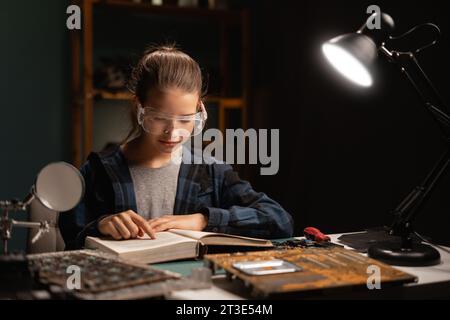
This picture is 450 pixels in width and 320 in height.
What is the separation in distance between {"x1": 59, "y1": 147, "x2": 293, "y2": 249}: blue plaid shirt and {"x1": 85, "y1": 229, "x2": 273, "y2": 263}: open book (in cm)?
19

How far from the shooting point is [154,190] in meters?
1.95

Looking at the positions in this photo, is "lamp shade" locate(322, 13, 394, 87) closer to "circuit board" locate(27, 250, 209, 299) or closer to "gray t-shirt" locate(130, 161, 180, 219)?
"circuit board" locate(27, 250, 209, 299)

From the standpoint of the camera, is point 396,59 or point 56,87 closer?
point 396,59

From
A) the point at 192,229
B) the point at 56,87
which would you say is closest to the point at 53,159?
the point at 56,87

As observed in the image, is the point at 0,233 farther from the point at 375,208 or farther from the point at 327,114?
the point at 327,114

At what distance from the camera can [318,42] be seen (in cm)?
342

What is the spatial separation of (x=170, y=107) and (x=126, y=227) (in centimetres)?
46

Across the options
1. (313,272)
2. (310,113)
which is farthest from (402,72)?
(310,113)

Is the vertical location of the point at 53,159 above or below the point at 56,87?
below

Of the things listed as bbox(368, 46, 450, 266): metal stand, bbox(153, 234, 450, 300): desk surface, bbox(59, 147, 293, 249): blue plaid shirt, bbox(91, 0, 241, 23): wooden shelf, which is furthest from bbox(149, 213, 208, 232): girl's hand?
bbox(91, 0, 241, 23): wooden shelf

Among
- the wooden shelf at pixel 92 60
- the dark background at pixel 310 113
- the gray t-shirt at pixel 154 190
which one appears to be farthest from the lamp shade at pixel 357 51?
the wooden shelf at pixel 92 60

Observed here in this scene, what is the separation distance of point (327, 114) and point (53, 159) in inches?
70.8

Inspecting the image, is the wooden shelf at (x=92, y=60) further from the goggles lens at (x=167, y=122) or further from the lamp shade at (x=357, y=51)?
the lamp shade at (x=357, y=51)

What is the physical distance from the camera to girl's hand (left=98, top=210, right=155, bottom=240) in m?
1.48
